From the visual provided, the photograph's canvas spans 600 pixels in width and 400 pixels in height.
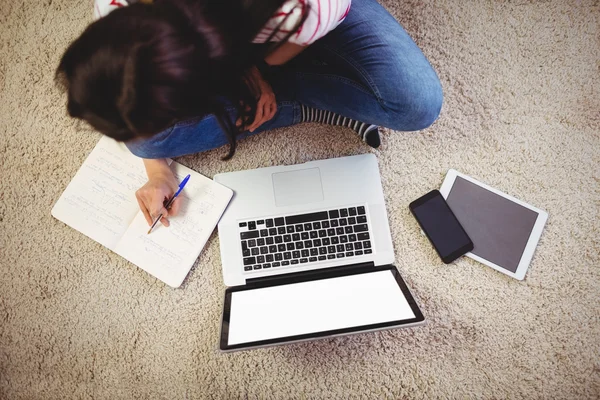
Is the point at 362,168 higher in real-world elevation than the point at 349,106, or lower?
lower

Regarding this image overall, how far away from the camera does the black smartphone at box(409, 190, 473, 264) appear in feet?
2.73

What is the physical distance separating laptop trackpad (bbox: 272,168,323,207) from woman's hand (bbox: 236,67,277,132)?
5.5 inches

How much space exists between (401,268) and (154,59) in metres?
0.65

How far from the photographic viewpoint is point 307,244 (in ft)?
2.61

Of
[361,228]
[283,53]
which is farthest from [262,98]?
[361,228]

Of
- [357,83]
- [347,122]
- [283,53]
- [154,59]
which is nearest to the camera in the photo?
[154,59]

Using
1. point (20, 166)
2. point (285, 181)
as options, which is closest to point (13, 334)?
point (20, 166)

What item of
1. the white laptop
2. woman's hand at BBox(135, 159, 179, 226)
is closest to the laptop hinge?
the white laptop

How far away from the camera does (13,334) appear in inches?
33.9

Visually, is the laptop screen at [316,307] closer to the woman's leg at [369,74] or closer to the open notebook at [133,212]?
the open notebook at [133,212]

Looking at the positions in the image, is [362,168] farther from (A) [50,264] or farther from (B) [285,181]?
(A) [50,264]

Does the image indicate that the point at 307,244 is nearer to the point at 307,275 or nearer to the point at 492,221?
the point at 307,275

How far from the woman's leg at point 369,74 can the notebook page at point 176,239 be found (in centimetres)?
30

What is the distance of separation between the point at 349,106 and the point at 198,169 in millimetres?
366
